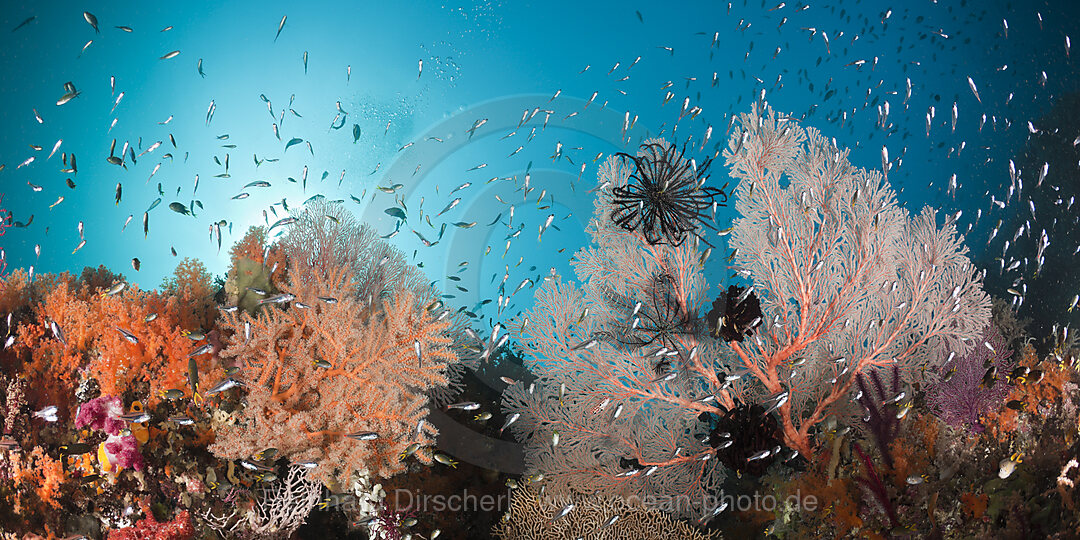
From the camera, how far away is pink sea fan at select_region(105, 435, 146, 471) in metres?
3.81

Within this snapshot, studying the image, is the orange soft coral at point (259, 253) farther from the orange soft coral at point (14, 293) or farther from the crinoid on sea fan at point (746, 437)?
the crinoid on sea fan at point (746, 437)

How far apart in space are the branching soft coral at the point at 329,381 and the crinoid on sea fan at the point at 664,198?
215 cm

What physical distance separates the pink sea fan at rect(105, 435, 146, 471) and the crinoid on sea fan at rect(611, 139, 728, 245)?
176 inches

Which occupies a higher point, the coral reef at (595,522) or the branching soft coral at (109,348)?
the branching soft coral at (109,348)

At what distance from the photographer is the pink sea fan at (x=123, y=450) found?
3807mm

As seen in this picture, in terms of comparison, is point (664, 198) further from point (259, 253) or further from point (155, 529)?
point (155, 529)

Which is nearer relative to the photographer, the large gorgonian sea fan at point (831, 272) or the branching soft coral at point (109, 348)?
the branching soft coral at point (109, 348)

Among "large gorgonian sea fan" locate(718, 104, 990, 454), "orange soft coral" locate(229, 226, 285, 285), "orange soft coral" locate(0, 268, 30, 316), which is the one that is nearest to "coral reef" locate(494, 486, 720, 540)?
"large gorgonian sea fan" locate(718, 104, 990, 454)

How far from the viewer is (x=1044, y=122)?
12188 mm

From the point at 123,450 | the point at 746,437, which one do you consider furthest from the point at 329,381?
the point at 746,437

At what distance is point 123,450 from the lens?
3818 mm

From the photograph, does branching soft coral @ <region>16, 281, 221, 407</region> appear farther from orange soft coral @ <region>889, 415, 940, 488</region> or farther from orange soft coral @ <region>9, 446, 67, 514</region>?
orange soft coral @ <region>889, 415, 940, 488</region>

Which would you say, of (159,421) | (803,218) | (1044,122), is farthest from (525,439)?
(1044,122)

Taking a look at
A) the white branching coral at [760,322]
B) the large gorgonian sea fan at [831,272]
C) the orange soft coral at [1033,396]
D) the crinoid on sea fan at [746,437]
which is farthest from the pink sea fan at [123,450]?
the orange soft coral at [1033,396]
